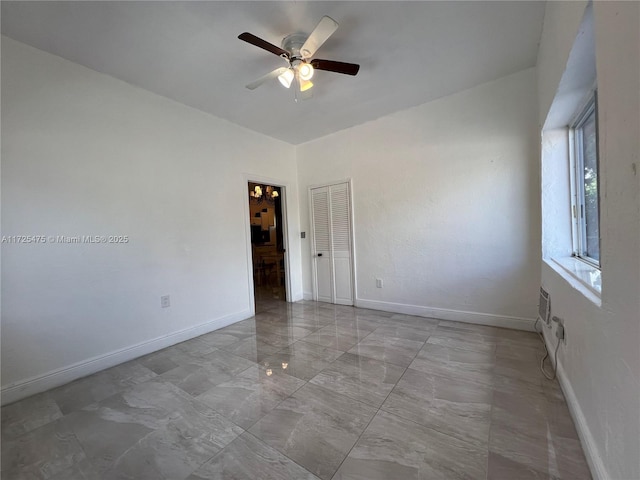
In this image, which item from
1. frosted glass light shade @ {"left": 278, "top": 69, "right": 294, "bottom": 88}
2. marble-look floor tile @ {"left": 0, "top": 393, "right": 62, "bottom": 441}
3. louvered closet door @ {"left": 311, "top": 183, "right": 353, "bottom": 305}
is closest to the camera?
marble-look floor tile @ {"left": 0, "top": 393, "right": 62, "bottom": 441}

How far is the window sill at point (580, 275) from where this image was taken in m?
1.29

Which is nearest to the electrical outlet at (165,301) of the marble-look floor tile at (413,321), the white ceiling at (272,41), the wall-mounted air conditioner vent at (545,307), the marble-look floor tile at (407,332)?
the white ceiling at (272,41)

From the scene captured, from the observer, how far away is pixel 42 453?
1.46m

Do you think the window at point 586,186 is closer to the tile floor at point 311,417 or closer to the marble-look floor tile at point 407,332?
the tile floor at point 311,417

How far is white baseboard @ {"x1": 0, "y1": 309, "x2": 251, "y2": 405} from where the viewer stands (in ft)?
6.36

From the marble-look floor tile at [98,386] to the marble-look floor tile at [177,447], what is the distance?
0.75 m

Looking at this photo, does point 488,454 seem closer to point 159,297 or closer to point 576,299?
point 576,299

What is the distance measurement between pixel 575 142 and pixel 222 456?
11.3 feet

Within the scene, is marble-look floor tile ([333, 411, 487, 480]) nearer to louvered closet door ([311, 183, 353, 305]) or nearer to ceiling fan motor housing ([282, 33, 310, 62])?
louvered closet door ([311, 183, 353, 305])

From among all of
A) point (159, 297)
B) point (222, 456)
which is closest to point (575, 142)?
point (222, 456)

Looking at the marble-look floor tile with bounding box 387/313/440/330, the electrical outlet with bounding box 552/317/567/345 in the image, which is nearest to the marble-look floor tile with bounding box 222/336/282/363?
the marble-look floor tile with bounding box 387/313/440/330

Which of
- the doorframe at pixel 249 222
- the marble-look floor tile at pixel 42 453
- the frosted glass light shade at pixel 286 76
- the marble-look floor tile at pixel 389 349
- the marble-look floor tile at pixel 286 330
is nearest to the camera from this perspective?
the marble-look floor tile at pixel 42 453

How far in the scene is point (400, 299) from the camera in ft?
11.7

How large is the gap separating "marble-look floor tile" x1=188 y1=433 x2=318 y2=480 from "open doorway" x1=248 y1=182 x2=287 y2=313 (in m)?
2.72
